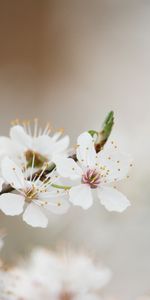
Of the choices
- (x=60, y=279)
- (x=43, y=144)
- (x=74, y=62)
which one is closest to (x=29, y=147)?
(x=43, y=144)

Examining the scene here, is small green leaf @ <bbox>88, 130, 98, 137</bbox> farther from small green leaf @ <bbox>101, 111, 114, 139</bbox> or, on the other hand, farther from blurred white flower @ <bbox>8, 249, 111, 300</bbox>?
blurred white flower @ <bbox>8, 249, 111, 300</bbox>

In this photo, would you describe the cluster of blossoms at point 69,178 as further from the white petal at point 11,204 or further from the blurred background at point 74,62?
the blurred background at point 74,62

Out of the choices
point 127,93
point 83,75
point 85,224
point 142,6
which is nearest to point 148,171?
point 85,224

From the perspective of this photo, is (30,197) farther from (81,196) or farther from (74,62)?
(74,62)

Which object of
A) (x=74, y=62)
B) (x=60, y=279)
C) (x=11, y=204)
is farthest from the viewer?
(x=74, y=62)

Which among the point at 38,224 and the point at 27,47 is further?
the point at 27,47

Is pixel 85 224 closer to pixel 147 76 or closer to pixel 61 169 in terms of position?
pixel 61 169
